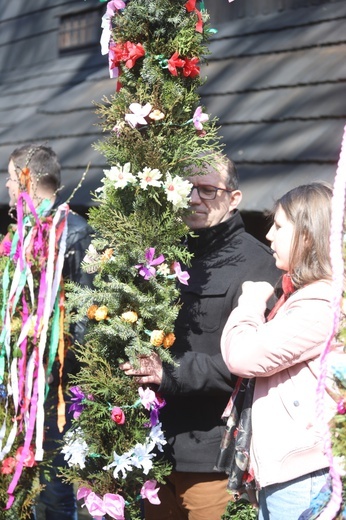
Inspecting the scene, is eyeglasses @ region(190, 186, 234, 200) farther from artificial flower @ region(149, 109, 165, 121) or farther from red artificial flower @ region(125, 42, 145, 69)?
red artificial flower @ region(125, 42, 145, 69)

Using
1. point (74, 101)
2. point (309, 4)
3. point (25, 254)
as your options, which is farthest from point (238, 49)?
point (25, 254)

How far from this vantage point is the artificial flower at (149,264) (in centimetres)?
316

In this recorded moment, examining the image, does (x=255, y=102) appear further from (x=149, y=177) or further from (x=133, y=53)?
(x=149, y=177)

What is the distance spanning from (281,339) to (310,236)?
348 millimetres

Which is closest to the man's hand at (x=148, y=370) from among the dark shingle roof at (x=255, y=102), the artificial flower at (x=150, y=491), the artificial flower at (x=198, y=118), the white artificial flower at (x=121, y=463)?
the white artificial flower at (x=121, y=463)

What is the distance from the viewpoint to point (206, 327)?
3430 mm

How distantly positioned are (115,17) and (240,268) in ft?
3.53

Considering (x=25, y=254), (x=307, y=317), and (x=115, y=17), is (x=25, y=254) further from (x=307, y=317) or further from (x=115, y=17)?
(x=307, y=317)

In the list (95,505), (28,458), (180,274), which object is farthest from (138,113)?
(28,458)

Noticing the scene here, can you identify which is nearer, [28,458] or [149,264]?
[149,264]

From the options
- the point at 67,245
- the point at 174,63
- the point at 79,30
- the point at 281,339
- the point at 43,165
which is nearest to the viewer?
the point at 281,339

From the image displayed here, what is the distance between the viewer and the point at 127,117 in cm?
315

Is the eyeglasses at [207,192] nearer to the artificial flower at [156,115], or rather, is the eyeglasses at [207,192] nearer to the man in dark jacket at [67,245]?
the artificial flower at [156,115]

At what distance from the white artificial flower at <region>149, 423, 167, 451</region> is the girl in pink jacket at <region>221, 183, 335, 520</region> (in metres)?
0.44
